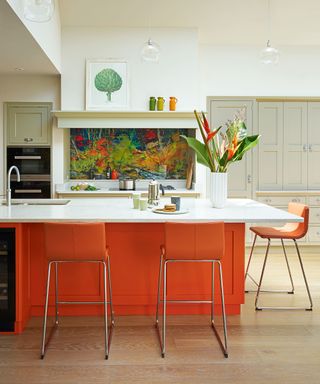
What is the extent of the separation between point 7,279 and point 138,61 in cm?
392

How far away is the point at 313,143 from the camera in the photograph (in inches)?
286

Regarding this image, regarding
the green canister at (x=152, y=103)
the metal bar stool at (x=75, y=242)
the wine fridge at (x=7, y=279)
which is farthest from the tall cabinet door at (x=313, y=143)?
the wine fridge at (x=7, y=279)

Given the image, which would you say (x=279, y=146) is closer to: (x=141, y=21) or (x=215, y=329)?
(x=141, y=21)

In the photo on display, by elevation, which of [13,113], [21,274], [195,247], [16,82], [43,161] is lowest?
[21,274]

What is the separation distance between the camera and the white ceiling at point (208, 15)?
6.17m

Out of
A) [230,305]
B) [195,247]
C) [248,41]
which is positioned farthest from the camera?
[248,41]

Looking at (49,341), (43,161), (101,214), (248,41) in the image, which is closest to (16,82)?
(43,161)

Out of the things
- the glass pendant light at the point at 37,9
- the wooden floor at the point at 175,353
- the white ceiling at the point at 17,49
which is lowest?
the wooden floor at the point at 175,353

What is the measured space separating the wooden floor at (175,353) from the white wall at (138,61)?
3487 millimetres

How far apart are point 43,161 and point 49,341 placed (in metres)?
3.69

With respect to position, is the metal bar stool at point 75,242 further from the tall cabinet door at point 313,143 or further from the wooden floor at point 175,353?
the tall cabinet door at point 313,143

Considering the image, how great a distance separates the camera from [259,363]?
3.16 metres

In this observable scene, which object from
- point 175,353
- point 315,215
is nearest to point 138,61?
point 315,215

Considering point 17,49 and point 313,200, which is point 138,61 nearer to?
point 17,49
